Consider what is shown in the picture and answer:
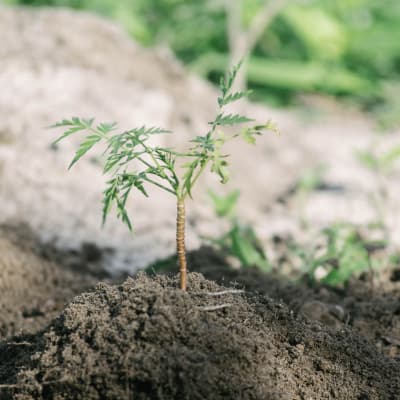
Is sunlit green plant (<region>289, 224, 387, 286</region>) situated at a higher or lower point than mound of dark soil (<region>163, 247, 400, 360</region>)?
higher

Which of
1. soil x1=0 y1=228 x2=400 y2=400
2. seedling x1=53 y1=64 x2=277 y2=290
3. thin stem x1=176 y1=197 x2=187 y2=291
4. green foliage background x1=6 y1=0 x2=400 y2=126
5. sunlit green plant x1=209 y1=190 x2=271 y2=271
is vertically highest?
green foliage background x1=6 y1=0 x2=400 y2=126

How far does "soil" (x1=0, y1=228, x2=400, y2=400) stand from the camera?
6.77 ft

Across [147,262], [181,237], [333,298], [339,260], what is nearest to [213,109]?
[147,262]

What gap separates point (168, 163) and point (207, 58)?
24.5 feet

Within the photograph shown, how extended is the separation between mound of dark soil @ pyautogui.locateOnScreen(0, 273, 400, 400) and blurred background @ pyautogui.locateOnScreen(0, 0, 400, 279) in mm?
1270

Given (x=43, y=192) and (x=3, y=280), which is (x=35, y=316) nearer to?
(x=3, y=280)

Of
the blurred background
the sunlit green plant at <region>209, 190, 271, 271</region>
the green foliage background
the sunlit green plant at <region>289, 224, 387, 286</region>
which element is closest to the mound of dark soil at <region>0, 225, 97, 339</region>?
the blurred background

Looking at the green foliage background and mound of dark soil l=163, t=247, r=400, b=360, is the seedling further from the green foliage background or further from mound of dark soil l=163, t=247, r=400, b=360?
the green foliage background

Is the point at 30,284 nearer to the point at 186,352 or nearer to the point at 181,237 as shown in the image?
the point at 181,237

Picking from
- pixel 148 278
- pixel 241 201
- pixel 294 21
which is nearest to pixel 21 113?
pixel 241 201

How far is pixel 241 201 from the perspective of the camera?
6.12 m

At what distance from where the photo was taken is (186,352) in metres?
2.09

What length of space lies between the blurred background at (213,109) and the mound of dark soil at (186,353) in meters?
1.27

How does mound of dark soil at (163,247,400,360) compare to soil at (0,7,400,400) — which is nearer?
soil at (0,7,400,400)
